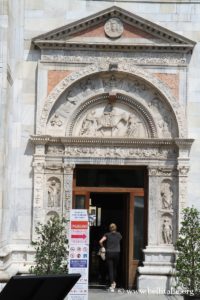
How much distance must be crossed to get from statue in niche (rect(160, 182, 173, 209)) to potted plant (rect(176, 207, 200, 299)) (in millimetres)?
2033

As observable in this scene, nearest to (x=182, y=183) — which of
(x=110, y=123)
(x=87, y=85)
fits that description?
(x=110, y=123)

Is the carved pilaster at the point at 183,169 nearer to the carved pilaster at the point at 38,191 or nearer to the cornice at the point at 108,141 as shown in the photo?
the cornice at the point at 108,141

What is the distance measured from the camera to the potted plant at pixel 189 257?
462 inches

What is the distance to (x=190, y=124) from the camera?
571 inches

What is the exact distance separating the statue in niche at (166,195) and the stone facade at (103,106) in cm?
2

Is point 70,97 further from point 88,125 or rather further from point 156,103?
point 156,103

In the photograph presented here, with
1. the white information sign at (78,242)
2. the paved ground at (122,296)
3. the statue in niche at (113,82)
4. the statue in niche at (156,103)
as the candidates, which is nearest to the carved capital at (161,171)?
the statue in niche at (156,103)

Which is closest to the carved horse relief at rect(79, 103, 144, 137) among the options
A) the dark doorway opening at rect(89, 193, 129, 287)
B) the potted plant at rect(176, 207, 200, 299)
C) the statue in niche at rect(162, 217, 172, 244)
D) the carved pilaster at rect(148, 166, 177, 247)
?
the carved pilaster at rect(148, 166, 177, 247)

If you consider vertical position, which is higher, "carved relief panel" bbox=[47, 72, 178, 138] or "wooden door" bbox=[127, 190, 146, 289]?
"carved relief panel" bbox=[47, 72, 178, 138]

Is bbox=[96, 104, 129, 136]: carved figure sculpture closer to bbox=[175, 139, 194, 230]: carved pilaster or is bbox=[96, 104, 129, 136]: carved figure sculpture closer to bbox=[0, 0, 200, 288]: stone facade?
bbox=[0, 0, 200, 288]: stone facade

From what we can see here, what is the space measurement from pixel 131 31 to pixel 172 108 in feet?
6.53

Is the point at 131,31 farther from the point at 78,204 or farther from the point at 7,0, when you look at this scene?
the point at 78,204

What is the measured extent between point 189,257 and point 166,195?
8.89 ft

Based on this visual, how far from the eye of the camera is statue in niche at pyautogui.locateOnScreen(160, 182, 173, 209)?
14438 millimetres
